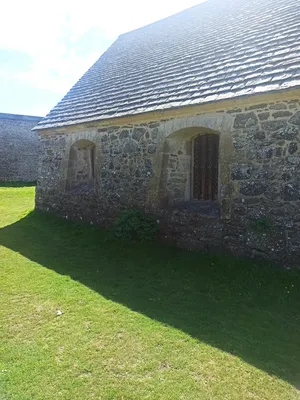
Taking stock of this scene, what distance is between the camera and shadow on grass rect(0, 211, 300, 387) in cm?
393

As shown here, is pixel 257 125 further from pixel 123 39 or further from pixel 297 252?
pixel 123 39

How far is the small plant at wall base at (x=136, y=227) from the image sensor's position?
7.27m

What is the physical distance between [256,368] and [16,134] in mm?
19735

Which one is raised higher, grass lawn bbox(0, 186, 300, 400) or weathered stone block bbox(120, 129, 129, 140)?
weathered stone block bbox(120, 129, 129, 140)

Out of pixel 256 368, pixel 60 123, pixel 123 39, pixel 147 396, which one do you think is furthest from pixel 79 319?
pixel 123 39

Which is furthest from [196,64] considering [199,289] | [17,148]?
[17,148]

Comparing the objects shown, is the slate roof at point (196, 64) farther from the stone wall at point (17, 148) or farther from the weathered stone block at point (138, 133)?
the stone wall at point (17, 148)

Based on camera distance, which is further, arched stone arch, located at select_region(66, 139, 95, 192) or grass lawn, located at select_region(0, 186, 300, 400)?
arched stone arch, located at select_region(66, 139, 95, 192)

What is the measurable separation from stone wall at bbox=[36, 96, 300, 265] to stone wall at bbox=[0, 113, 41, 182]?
38.3ft

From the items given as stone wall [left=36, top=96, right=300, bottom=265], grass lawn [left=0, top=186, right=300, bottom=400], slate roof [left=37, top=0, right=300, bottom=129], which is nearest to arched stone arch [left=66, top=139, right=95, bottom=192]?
stone wall [left=36, top=96, right=300, bottom=265]

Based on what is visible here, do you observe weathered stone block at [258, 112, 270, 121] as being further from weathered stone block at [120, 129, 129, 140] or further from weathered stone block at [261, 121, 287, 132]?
weathered stone block at [120, 129, 129, 140]

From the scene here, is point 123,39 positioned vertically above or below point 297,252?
above

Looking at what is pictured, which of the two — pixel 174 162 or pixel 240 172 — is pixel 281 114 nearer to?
pixel 240 172

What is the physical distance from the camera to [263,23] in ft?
26.9
